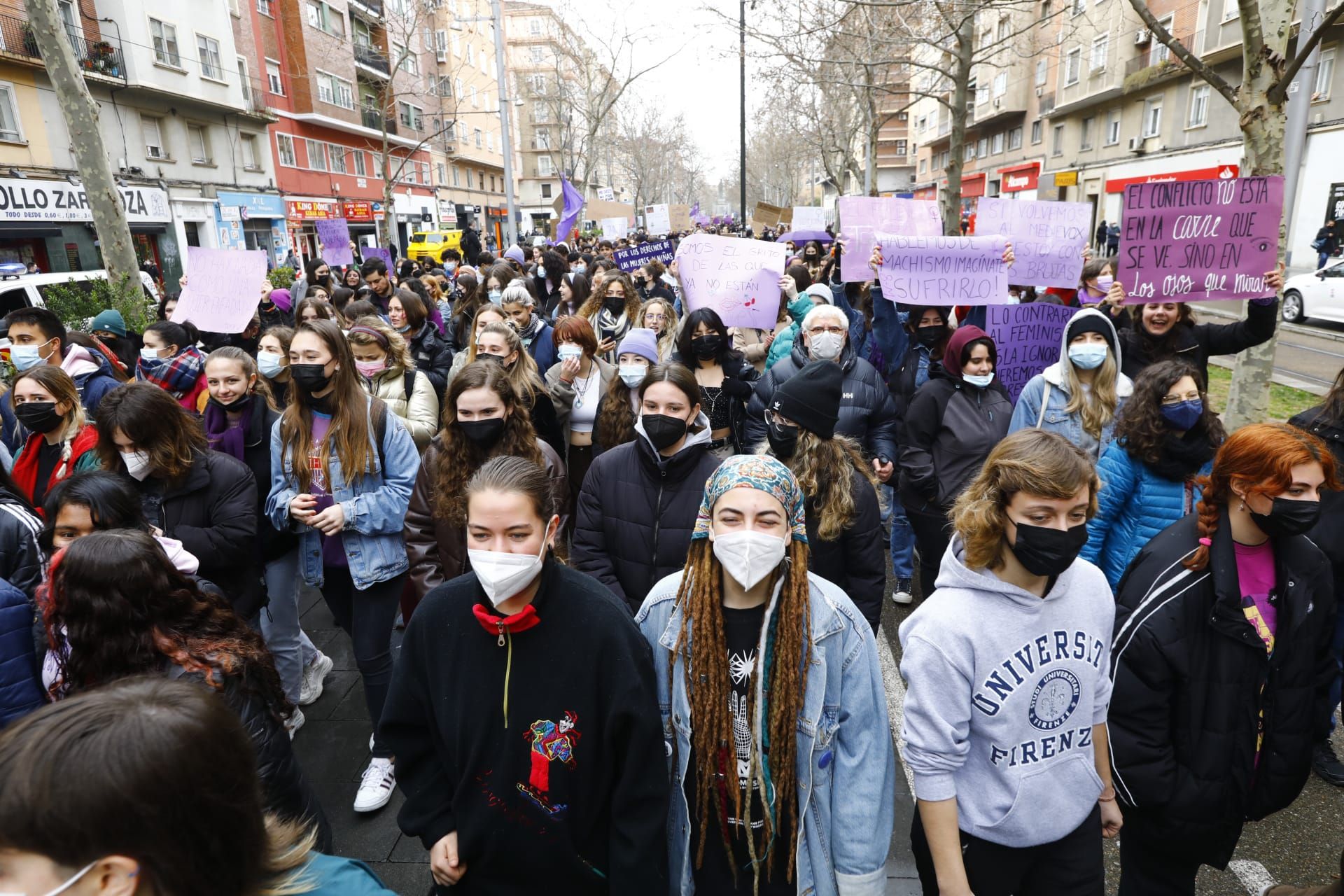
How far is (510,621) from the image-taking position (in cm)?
199

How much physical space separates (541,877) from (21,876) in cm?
126

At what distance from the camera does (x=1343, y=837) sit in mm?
3059

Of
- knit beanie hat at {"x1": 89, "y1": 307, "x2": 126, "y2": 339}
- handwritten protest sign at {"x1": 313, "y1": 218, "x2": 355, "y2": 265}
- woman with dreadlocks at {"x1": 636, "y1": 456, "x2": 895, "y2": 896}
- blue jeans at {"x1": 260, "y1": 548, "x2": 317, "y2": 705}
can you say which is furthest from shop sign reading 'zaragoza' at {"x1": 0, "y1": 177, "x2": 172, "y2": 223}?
woman with dreadlocks at {"x1": 636, "y1": 456, "x2": 895, "y2": 896}

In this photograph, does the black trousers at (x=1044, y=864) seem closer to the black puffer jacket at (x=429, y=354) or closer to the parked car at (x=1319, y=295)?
the black puffer jacket at (x=429, y=354)

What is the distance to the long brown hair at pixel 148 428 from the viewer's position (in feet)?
10.4

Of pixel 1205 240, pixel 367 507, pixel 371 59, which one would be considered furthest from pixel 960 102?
pixel 371 59

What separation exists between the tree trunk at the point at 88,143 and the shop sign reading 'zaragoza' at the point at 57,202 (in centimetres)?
1012

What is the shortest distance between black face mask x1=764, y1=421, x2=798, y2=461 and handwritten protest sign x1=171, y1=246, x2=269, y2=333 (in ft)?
17.2

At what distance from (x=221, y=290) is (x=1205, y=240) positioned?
7.48 m

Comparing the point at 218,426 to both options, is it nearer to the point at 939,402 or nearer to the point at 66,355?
the point at 66,355

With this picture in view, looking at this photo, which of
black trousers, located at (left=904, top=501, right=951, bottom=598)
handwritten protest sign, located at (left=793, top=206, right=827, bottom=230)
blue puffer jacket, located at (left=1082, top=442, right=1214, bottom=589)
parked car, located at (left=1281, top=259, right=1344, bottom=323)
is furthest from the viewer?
handwritten protest sign, located at (left=793, top=206, right=827, bottom=230)

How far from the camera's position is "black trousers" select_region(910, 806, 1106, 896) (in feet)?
7.00

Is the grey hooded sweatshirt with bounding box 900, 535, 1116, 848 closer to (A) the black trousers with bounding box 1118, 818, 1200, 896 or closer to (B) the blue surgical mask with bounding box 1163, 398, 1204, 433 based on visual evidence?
(A) the black trousers with bounding box 1118, 818, 1200, 896

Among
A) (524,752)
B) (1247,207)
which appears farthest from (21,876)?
(1247,207)
